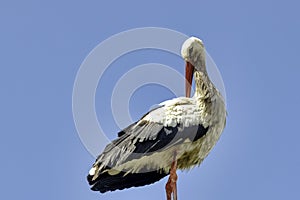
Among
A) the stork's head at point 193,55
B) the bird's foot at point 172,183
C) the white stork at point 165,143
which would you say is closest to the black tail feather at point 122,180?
the white stork at point 165,143

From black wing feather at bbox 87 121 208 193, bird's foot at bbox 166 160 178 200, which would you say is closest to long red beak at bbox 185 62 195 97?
black wing feather at bbox 87 121 208 193

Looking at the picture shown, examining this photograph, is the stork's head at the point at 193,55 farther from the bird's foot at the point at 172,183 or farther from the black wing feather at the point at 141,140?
the bird's foot at the point at 172,183

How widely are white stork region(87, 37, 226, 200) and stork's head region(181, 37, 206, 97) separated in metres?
0.05

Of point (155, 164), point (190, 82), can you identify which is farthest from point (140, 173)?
point (190, 82)

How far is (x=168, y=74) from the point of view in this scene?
14953 mm

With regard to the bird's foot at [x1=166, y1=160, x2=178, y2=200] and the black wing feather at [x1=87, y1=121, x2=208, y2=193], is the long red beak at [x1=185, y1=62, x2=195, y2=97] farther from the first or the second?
the bird's foot at [x1=166, y1=160, x2=178, y2=200]

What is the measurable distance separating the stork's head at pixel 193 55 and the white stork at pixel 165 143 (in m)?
0.05

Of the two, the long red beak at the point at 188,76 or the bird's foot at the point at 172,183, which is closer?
the bird's foot at the point at 172,183

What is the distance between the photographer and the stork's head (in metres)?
14.8

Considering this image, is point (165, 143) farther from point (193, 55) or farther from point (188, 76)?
point (193, 55)

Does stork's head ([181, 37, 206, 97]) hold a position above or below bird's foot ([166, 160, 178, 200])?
above

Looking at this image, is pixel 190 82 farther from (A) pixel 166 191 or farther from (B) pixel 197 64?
(A) pixel 166 191

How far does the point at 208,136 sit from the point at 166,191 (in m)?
0.94

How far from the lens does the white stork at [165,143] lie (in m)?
14.1
